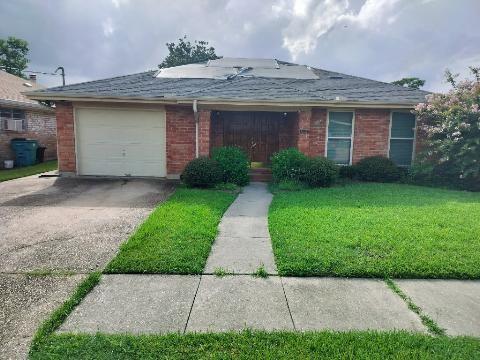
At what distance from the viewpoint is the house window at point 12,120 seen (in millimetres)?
14227

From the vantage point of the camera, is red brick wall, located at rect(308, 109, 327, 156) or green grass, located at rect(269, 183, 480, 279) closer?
green grass, located at rect(269, 183, 480, 279)

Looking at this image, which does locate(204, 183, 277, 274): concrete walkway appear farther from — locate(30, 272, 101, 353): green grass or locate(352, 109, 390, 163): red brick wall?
locate(352, 109, 390, 163): red brick wall

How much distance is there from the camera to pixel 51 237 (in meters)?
4.56

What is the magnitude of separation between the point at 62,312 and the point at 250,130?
11.0 meters

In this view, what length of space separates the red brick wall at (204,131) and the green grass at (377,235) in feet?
11.4

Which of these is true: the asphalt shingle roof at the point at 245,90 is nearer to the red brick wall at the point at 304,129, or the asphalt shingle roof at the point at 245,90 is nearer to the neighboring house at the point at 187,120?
the neighboring house at the point at 187,120

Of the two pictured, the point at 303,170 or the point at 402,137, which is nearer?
the point at 303,170

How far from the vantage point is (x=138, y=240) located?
435 cm

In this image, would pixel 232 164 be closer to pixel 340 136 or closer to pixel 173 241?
pixel 340 136

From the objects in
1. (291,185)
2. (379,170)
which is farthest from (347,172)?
(291,185)

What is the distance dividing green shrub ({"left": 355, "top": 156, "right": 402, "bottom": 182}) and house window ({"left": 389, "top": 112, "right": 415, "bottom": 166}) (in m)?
0.88

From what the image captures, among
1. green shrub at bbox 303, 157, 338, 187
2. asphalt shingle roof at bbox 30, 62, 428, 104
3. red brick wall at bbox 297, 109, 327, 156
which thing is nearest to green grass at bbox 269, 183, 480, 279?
green shrub at bbox 303, 157, 338, 187

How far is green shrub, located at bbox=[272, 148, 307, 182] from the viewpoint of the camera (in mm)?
8936

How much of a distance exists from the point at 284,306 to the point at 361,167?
8.16 meters
